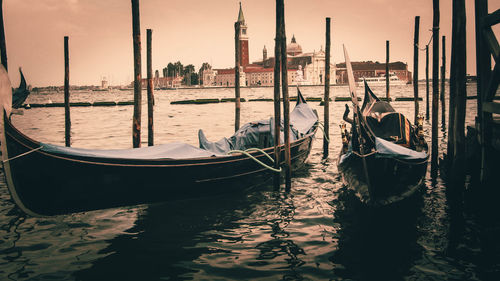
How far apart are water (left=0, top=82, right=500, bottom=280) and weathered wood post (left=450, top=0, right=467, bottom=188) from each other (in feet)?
1.79

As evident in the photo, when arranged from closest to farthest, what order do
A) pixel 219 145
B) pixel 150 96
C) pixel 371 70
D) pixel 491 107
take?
pixel 491 107, pixel 219 145, pixel 150 96, pixel 371 70

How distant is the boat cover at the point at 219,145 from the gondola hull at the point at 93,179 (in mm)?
140

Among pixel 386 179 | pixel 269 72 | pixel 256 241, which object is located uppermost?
pixel 269 72

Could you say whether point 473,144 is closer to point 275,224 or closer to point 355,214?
point 355,214

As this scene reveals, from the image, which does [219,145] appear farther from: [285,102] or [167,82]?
[167,82]

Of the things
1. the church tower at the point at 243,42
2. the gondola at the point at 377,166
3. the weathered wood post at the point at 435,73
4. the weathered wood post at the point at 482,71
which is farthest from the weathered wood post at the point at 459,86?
the church tower at the point at 243,42

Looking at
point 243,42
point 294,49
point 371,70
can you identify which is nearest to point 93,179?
point 243,42

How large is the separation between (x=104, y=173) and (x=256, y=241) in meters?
2.01

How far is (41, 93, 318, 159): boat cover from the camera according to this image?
5.03m

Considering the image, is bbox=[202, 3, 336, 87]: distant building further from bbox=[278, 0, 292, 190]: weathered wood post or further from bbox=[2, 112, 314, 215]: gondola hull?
bbox=[2, 112, 314, 215]: gondola hull

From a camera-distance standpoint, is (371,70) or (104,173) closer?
(104,173)

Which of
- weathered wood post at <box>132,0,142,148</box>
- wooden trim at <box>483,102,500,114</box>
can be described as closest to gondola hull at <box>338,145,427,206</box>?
wooden trim at <box>483,102,500,114</box>

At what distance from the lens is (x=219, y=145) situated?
302 inches

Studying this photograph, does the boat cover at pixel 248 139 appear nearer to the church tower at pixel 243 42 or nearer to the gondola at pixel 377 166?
the gondola at pixel 377 166
